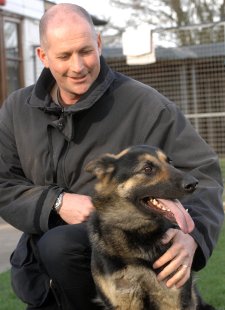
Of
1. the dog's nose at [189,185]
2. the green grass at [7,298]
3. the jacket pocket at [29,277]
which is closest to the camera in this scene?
the dog's nose at [189,185]

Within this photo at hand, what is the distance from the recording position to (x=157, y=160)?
10.4 feet

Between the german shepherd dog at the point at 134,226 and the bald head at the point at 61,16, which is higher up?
the bald head at the point at 61,16

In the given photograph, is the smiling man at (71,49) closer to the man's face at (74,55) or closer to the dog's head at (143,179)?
the man's face at (74,55)

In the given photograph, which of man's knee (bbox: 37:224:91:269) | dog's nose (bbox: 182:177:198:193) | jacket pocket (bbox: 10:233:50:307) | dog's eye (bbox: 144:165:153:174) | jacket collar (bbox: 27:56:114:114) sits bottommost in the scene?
jacket pocket (bbox: 10:233:50:307)

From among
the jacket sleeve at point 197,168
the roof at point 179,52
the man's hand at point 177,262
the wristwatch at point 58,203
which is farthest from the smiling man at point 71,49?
the roof at point 179,52

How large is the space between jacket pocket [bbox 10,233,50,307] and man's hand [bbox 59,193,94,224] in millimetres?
479

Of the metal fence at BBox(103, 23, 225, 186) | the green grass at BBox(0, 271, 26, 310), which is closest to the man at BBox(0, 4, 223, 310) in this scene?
the green grass at BBox(0, 271, 26, 310)

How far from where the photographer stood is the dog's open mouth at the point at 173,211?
2.87m

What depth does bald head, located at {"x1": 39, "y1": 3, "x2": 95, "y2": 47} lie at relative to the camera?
363 cm

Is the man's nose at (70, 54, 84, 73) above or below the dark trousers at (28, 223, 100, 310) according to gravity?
above

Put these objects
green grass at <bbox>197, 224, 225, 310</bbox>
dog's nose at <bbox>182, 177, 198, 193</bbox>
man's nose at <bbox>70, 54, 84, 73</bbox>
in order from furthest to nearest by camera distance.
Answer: green grass at <bbox>197, 224, 225, 310</bbox>
man's nose at <bbox>70, 54, 84, 73</bbox>
dog's nose at <bbox>182, 177, 198, 193</bbox>

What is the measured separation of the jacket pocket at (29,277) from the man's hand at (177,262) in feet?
3.25

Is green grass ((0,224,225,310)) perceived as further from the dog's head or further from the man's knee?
the dog's head

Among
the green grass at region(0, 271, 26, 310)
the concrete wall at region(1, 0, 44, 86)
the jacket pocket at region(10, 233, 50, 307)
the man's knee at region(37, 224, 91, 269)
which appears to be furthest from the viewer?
the concrete wall at region(1, 0, 44, 86)
